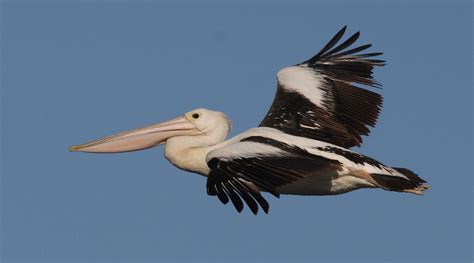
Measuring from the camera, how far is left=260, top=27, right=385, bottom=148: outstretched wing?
11.3 meters

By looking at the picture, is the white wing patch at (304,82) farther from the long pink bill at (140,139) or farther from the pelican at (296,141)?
the long pink bill at (140,139)

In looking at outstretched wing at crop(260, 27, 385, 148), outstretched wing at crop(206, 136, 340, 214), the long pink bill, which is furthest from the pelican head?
outstretched wing at crop(206, 136, 340, 214)

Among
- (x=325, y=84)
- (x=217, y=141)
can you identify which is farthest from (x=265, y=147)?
(x=325, y=84)

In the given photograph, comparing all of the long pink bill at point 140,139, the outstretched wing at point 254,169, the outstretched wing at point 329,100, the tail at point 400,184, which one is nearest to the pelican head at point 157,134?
the long pink bill at point 140,139

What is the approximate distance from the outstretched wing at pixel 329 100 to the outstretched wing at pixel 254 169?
139cm

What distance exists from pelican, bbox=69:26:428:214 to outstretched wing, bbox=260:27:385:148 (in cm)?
1

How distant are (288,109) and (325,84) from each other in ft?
2.29

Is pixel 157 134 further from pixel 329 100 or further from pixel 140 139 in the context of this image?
pixel 329 100

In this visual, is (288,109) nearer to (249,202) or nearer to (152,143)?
(152,143)

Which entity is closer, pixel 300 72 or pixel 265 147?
pixel 265 147

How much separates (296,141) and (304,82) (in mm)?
1717

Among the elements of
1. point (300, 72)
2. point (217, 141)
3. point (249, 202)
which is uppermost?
point (300, 72)

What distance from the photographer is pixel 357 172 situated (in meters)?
10.1

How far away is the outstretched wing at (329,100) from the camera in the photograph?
446 inches
